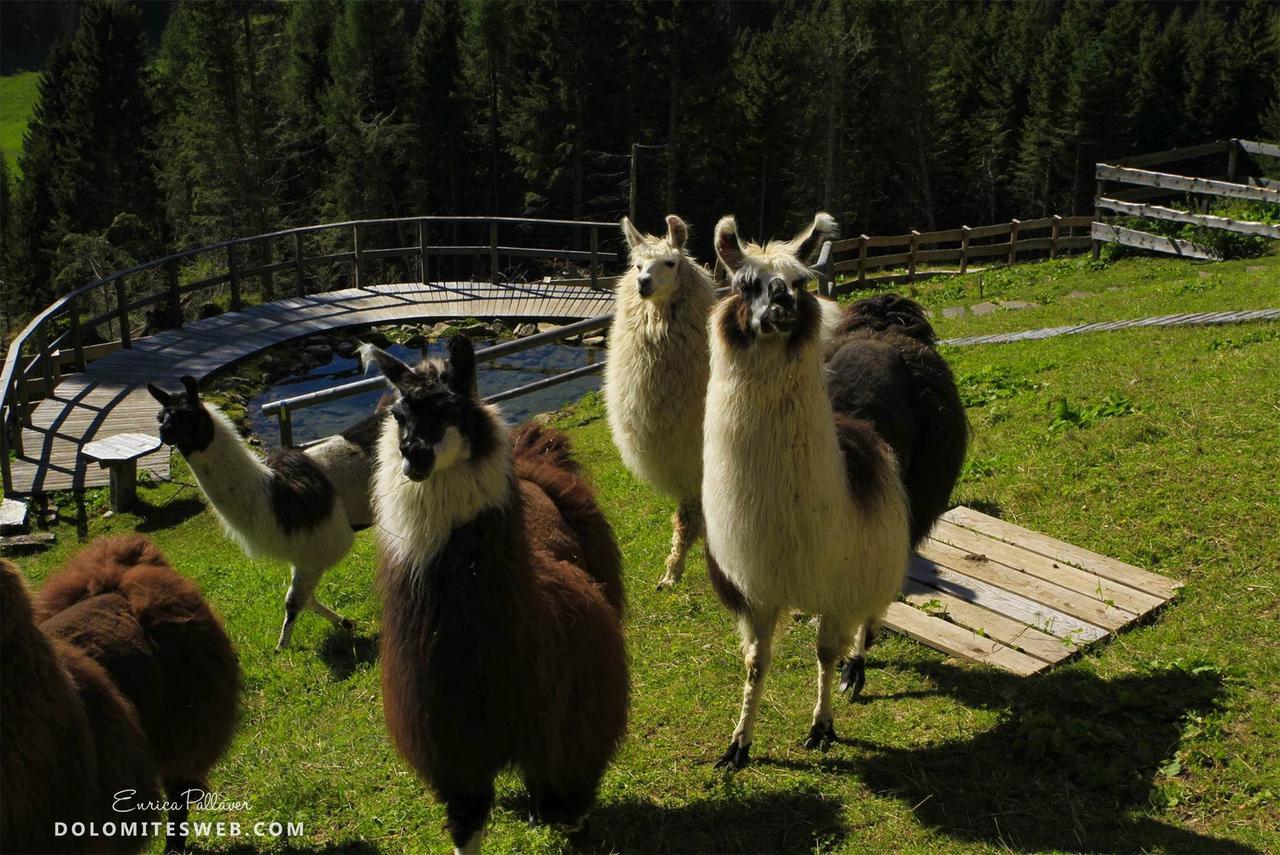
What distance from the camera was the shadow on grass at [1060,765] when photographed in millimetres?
3875

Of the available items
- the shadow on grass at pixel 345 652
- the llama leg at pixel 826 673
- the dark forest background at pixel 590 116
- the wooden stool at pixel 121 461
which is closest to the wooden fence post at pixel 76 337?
the wooden stool at pixel 121 461

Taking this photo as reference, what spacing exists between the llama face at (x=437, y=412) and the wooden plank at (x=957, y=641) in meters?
2.92

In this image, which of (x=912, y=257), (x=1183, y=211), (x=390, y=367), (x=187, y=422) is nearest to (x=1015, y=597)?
(x=390, y=367)

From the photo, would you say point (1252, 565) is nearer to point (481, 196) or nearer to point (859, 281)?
point (859, 281)

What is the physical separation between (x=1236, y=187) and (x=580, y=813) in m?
20.0

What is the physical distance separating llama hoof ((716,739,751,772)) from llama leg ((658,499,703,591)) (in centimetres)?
215

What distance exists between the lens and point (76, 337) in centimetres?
1407

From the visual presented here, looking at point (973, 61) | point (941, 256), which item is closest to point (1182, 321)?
point (941, 256)

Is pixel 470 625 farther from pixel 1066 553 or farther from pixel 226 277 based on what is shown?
pixel 226 277

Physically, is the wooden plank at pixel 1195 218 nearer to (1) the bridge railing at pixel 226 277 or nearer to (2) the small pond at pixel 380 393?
(1) the bridge railing at pixel 226 277

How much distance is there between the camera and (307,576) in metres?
6.90

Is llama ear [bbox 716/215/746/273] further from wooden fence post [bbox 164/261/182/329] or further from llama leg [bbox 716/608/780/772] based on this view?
wooden fence post [bbox 164/261/182/329]

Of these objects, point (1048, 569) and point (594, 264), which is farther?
point (594, 264)
